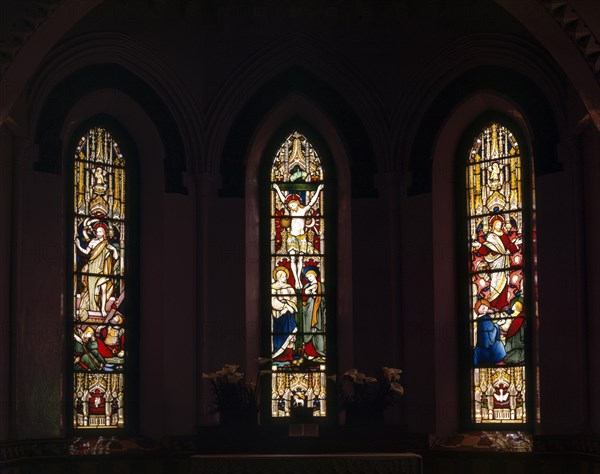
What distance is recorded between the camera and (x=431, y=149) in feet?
47.8

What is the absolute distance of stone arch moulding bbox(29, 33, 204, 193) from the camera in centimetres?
1361

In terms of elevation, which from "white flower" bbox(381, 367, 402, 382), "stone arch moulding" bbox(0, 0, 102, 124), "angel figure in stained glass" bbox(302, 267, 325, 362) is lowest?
"white flower" bbox(381, 367, 402, 382)

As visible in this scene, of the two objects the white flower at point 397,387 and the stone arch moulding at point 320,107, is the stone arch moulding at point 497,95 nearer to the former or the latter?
the stone arch moulding at point 320,107

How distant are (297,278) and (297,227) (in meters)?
0.62

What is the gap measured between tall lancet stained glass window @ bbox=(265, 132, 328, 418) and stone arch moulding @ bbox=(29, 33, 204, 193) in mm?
1176

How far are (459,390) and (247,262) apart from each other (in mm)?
2860

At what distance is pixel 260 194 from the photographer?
1498cm

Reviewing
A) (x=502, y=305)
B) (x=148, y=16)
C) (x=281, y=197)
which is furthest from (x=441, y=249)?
(x=148, y=16)

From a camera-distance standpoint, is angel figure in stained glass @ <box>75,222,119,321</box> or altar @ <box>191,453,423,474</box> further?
angel figure in stained glass @ <box>75,222,119,321</box>

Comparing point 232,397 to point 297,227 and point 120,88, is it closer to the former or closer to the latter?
point 297,227

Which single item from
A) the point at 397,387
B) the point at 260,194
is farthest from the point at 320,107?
the point at 397,387

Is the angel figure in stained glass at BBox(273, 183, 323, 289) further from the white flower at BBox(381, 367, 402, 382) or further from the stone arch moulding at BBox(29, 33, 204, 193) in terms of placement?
the white flower at BBox(381, 367, 402, 382)

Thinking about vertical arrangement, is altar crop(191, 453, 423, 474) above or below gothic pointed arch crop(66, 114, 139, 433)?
below

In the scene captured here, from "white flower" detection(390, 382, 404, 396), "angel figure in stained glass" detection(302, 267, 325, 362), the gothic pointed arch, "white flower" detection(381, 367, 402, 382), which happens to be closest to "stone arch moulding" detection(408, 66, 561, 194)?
"angel figure in stained glass" detection(302, 267, 325, 362)
